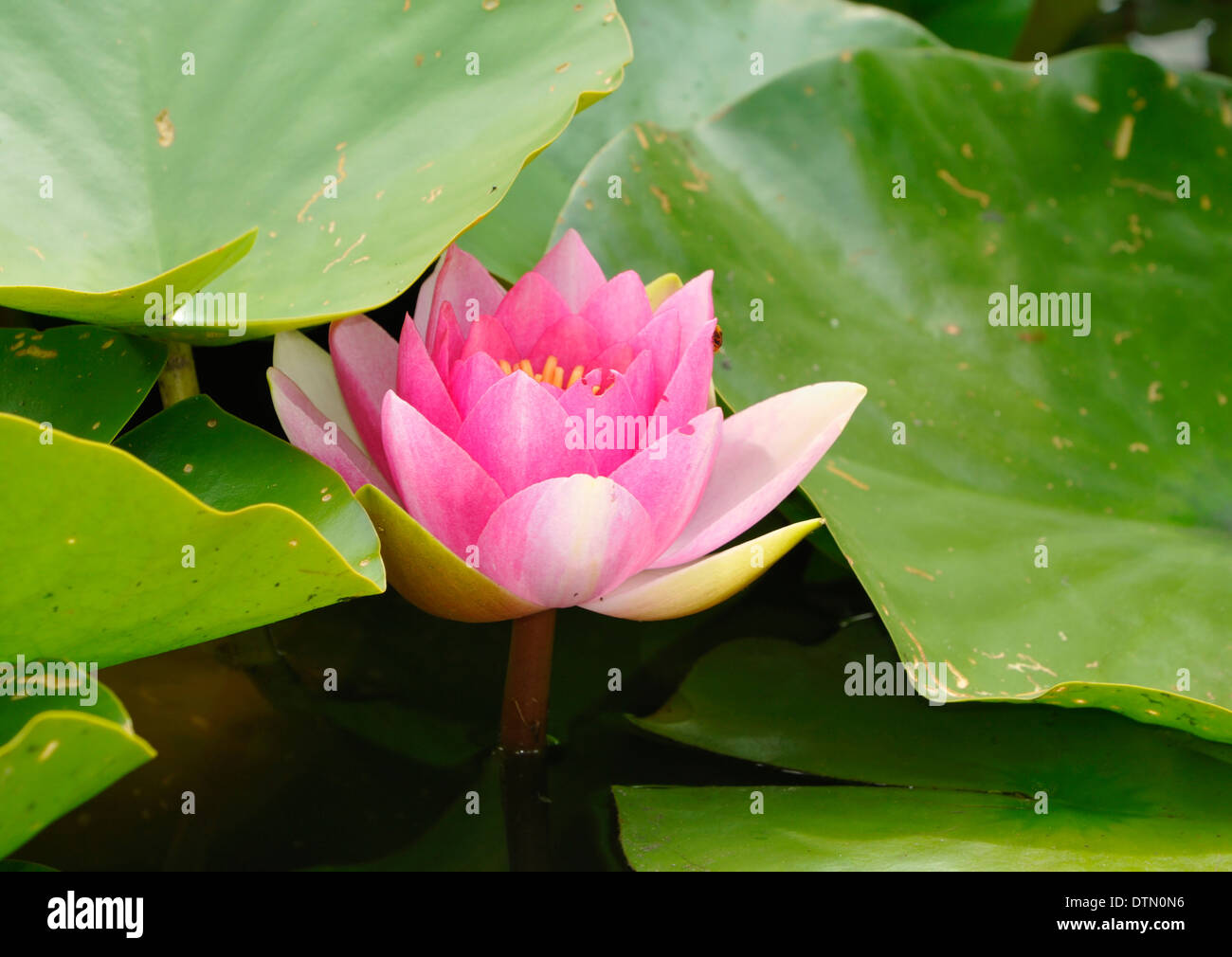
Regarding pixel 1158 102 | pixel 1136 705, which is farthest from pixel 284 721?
pixel 1158 102

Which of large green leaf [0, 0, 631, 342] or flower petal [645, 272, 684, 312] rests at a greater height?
large green leaf [0, 0, 631, 342]

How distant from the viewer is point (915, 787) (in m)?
0.72

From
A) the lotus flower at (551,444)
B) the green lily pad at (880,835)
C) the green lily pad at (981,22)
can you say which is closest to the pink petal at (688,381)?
the lotus flower at (551,444)

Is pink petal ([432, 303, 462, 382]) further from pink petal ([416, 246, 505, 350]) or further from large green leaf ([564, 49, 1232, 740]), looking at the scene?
large green leaf ([564, 49, 1232, 740])

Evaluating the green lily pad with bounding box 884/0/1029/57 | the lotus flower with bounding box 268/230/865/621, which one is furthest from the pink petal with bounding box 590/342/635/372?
the green lily pad with bounding box 884/0/1029/57

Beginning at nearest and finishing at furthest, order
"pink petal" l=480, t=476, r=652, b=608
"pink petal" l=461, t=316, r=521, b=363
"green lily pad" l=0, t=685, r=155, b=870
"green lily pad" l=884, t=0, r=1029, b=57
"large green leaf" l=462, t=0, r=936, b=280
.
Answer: "green lily pad" l=0, t=685, r=155, b=870, "pink petal" l=480, t=476, r=652, b=608, "pink petal" l=461, t=316, r=521, b=363, "large green leaf" l=462, t=0, r=936, b=280, "green lily pad" l=884, t=0, r=1029, b=57

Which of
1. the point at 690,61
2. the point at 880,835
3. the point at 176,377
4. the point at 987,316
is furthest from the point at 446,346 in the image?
the point at 690,61

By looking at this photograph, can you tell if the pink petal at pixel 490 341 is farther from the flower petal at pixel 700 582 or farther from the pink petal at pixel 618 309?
the flower petal at pixel 700 582

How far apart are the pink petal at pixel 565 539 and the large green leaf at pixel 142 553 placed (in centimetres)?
8

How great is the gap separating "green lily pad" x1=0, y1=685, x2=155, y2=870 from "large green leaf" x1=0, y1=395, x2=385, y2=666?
45mm

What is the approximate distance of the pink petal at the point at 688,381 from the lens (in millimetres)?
649

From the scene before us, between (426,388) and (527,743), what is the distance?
27 centimetres

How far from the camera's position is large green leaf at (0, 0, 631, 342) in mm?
675
